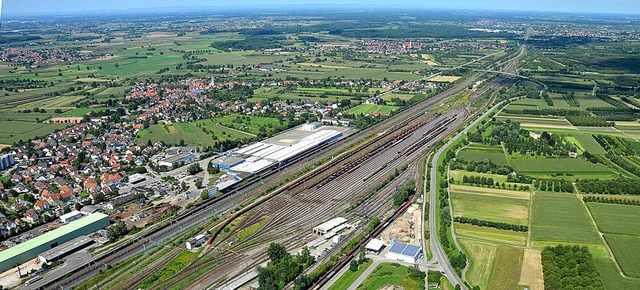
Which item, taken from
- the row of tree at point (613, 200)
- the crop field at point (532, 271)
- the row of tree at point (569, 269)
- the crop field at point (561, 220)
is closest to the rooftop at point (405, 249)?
the crop field at point (532, 271)

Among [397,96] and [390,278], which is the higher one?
[397,96]

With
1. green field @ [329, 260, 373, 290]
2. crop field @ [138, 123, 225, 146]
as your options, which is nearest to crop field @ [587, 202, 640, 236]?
green field @ [329, 260, 373, 290]

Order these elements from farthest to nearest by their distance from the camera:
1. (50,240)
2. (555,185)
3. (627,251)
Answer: (555,185)
(50,240)
(627,251)

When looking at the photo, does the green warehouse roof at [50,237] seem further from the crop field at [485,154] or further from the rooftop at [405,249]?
the crop field at [485,154]

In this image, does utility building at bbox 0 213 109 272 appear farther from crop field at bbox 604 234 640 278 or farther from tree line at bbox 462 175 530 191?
crop field at bbox 604 234 640 278

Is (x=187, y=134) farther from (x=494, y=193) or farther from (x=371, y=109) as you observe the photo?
(x=494, y=193)

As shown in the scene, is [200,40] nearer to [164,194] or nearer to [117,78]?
[117,78]

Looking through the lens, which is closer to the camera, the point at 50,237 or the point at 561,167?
the point at 50,237

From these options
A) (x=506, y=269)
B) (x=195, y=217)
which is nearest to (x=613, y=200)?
(x=506, y=269)
